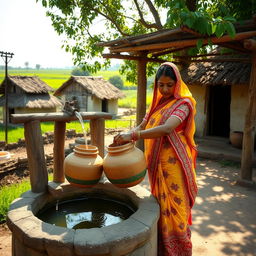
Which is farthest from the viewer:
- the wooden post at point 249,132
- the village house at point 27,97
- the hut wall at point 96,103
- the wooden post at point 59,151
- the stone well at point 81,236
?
the hut wall at point 96,103

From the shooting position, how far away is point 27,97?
15297 millimetres

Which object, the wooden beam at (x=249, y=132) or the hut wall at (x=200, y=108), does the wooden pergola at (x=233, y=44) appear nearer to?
the wooden beam at (x=249, y=132)

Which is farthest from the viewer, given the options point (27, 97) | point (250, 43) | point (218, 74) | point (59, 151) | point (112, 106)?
point (112, 106)

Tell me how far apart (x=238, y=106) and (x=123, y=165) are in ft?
20.5

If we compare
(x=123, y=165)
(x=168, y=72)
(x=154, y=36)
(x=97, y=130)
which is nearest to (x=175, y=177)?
(x=123, y=165)

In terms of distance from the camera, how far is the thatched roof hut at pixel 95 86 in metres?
17.0

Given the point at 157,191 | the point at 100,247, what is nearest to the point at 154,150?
the point at 157,191

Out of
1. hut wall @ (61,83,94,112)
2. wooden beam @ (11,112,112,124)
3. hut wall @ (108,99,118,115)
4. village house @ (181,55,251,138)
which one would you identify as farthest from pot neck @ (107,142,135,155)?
hut wall @ (108,99,118,115)

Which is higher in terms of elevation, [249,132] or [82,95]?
[82,95]

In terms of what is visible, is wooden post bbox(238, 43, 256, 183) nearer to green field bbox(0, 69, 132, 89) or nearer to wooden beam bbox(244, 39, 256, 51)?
wooden beam bbox(244, 39, 256, 51)

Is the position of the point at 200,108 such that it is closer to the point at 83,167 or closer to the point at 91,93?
the point at 83,167

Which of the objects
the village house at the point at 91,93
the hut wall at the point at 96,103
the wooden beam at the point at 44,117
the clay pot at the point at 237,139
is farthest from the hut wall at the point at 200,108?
the hut wall at the point at 96,103

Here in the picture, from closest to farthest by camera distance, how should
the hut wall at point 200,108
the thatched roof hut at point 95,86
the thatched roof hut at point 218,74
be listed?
the thatched roof hut at point 218,74 → the hut wall at point 200,108 → the thatched roof hut at point 95,86

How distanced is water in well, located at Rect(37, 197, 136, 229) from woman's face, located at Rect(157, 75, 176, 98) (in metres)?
1.07
